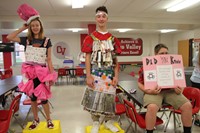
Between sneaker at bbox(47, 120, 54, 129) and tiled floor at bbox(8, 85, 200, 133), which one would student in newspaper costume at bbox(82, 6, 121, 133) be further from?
tiled floor at bbox(8, 85, 200, 133)

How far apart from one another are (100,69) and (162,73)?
0.76 meters

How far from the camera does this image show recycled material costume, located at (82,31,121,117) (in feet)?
6.05

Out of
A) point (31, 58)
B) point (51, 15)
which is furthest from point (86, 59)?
point (51, 15)

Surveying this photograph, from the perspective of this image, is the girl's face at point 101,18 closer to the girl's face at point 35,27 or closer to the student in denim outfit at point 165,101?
the girl's face at point 35,27

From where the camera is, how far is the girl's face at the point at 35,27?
2043 millimetres

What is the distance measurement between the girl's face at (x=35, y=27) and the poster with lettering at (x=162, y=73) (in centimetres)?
131

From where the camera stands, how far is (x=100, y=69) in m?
1.86

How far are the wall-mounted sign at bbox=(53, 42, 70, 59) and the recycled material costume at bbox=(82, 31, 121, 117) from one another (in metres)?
9.01

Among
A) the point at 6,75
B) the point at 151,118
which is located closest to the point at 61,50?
the point at 6,75

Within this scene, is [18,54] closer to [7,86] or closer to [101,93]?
[7,86]

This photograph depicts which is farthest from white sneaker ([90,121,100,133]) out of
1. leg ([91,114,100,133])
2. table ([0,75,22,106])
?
table ([0,75,22,106])

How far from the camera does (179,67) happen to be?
212cm

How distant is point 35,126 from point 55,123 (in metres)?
0.27

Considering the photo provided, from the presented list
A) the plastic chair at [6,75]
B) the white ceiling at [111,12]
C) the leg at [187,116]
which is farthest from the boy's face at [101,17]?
the plastic chair at [6,75]
